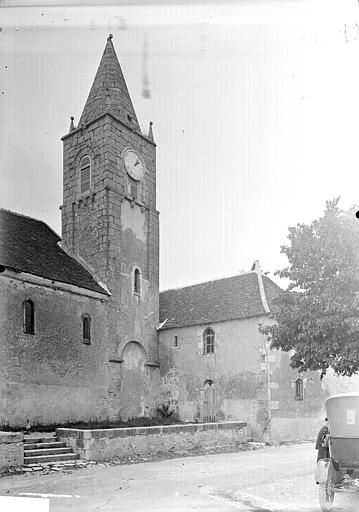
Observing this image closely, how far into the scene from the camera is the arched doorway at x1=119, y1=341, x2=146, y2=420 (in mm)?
13035

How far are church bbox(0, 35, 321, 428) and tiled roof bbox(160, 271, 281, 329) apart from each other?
4cm

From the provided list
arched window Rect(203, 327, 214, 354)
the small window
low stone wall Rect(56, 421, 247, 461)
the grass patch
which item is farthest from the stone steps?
arched window Rect(203, 327, 214, 354)

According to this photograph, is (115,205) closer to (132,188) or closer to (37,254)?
(132,188)

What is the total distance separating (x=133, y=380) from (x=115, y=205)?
14.6ft

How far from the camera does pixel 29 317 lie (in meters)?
10.8

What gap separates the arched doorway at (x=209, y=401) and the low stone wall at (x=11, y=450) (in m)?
5.92

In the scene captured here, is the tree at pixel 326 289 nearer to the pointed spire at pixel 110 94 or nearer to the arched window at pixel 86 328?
the pointed spire at pixel 110 94

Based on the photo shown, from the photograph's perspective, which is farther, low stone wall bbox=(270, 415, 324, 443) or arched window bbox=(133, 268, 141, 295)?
arched window bbox=(133, 268, 141, 295)

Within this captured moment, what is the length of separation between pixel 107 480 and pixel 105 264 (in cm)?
577

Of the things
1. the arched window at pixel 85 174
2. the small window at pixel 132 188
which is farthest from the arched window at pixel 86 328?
the arched window at pixel 85 174

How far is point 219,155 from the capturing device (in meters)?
6.12

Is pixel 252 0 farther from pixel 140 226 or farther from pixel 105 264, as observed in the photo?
pixel 105 264

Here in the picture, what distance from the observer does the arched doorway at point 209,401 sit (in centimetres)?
1330

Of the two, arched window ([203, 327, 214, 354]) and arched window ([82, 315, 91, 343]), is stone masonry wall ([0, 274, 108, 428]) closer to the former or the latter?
arched window ([82, 315, 91, 343])
